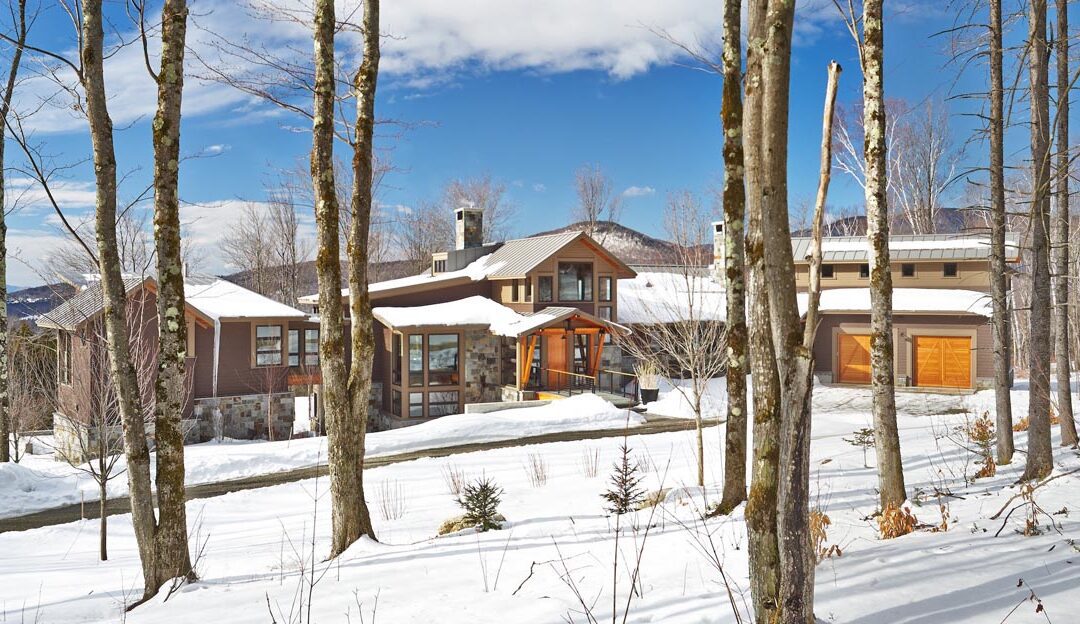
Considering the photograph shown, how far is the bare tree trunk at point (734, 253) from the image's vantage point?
18.0 feet

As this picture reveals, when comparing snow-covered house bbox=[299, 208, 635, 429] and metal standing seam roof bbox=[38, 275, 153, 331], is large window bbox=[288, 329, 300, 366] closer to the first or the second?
snow-covered house bbox=[299, 208, 635, 429]

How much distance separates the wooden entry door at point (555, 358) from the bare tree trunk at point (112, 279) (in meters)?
17.4

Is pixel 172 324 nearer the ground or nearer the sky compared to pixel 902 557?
nearer the sky

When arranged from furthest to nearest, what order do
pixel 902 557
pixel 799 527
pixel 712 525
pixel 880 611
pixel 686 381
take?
pixel 686 381, pixel 712 525, pixel 902 557, pixel 880 611, pixel 799 527

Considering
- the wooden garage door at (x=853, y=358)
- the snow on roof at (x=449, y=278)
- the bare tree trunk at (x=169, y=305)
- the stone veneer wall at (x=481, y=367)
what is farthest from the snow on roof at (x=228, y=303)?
the wooden garage door at (x=853, y=358)

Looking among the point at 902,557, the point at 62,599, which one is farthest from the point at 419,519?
the point at 902,557

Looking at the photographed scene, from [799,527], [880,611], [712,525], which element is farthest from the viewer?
[712,525]

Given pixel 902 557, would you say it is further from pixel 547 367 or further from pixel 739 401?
pixel 547 367

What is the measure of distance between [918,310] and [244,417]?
22.4 metres

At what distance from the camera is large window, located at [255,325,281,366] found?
21844mm

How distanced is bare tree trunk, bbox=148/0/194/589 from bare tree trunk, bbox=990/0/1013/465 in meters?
9.22

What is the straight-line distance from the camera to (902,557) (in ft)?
15.6

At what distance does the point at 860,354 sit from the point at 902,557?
22049mm

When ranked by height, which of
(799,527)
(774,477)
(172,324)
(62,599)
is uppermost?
(172,324)
